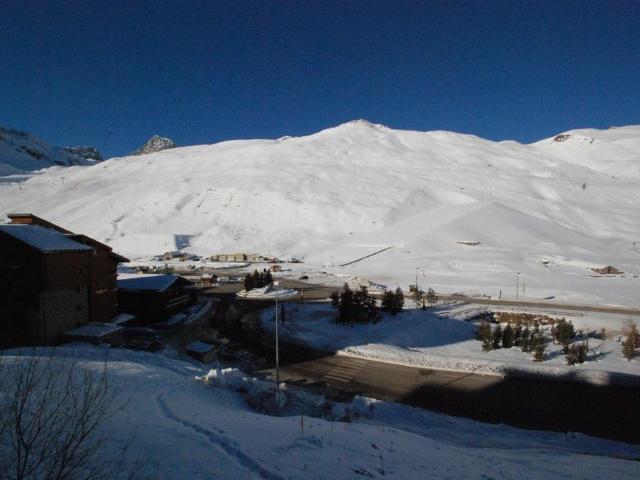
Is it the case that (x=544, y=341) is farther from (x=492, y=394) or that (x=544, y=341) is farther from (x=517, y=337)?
(x=492, y=394)

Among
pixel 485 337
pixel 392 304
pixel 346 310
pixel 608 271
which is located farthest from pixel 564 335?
pixel 608 271

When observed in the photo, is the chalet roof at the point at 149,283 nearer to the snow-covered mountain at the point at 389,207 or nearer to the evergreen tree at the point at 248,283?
the evergreen tree at the point at 248,283

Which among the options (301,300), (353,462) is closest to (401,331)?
Result: (301,300)

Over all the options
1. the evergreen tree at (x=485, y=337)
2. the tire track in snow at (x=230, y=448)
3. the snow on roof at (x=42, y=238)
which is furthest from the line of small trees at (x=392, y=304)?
the tire track in snow at (x=230, y=448)

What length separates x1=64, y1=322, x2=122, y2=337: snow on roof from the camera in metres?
22.1

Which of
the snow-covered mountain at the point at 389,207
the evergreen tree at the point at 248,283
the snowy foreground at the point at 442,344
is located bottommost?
the snowy foreground at the point at 442,344

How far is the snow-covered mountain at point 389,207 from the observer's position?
62094 mm

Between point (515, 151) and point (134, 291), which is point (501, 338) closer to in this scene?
point (134, 291)

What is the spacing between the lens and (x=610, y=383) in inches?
756

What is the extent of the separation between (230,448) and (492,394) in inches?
574

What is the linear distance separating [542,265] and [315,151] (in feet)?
311

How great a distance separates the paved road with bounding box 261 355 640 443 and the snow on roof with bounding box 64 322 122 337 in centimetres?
993

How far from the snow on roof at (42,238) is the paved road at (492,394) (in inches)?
551

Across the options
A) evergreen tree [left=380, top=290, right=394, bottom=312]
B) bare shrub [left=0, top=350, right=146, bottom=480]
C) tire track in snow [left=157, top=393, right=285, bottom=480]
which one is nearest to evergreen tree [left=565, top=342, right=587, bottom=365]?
evergreen tree [left=380, top=290, right=394, bottom=312]
